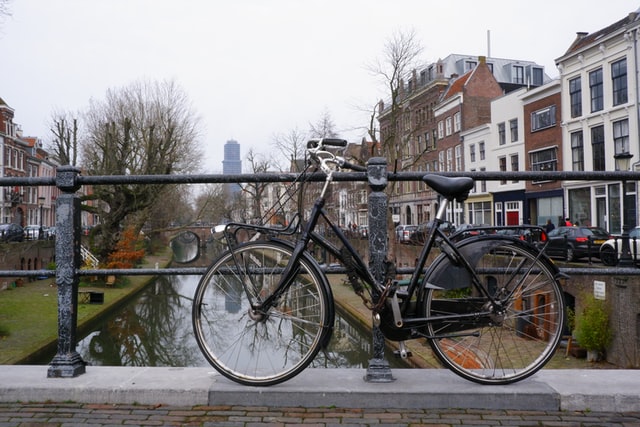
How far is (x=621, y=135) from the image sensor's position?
2462 centimetres

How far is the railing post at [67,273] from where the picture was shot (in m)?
3.03

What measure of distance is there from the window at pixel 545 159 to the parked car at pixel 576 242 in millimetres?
13482

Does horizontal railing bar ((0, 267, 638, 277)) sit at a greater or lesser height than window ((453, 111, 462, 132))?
lesser

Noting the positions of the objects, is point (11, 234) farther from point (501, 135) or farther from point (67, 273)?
point (501, 135)

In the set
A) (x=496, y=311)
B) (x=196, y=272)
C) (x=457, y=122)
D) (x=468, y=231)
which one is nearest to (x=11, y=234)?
(x=196, y=272)

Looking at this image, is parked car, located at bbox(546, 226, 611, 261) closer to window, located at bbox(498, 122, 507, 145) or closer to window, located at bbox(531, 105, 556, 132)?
window, located at bbox(531, 105, 556, 132)

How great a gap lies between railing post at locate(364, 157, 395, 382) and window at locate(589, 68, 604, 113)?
2683 cm

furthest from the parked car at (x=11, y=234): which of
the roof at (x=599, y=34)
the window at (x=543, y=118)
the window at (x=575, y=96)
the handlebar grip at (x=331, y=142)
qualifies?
the roof at (x=599, y=34)

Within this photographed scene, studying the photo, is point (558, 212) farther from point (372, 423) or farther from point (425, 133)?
point (372, 423)

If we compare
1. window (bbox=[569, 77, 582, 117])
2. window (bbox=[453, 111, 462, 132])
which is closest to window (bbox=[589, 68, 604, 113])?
window (bbox=[569, 77, 582, 117])

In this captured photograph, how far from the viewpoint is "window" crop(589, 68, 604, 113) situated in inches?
1024

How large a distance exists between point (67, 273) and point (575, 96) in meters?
29.6

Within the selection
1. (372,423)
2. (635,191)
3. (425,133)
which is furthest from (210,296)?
(425,133)

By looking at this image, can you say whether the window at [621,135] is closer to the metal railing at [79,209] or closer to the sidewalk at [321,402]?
the metal railing at [79,209]
